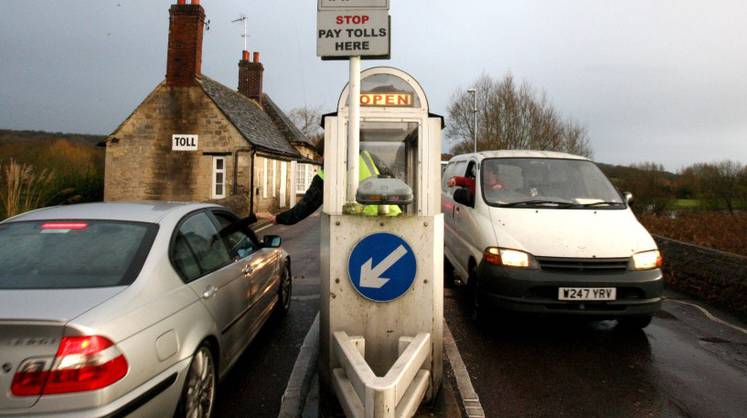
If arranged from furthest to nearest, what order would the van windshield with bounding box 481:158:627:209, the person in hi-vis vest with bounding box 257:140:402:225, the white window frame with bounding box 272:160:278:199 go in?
the white window frame with bounding box 272:160:278:199 → the van windshield with bounding box 481:158:627:209 → the person in hi-vis vest with bounding box 257:140:402:225

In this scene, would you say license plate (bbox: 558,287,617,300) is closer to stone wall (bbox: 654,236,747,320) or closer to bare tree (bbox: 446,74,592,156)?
stone wall (bbox: 654,236,747,320)

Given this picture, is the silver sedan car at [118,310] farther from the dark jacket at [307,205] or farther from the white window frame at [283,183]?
the white window frame at [283,183]

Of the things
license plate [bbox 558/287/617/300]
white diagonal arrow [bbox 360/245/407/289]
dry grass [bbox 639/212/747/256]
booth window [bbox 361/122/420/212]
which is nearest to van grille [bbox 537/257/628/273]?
license plate [bbox 558/287/617/300]

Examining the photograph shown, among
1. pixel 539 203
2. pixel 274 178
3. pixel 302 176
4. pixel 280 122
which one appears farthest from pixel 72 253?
pixel 280 122

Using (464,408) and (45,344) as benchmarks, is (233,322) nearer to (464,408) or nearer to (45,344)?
(45,344)

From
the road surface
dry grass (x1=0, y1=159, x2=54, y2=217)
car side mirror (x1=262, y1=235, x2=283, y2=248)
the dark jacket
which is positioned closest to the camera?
the road surface

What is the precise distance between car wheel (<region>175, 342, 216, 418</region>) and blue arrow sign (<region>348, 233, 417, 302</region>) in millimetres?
1077

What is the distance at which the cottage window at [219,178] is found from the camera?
19.9 meters

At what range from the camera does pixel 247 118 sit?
939 inches

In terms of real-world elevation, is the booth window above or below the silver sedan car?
above

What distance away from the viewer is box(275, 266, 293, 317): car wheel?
17.4ft

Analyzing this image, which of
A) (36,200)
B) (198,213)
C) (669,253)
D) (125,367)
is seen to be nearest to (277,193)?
A: (36,200)

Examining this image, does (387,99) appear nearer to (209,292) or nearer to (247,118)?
(209,292)

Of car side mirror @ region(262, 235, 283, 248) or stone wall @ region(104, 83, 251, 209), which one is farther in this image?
stone wall @ region(104, 83, 251, 209)
